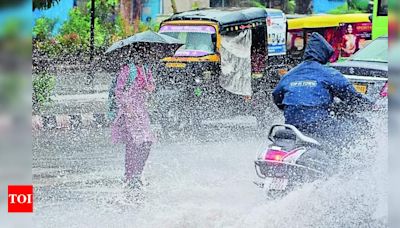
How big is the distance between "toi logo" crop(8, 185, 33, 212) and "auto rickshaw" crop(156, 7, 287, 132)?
5.58 m

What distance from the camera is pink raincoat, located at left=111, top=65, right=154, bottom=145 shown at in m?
5.74

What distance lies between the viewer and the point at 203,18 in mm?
11562

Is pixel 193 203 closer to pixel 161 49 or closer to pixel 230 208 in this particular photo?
pixel 230 208

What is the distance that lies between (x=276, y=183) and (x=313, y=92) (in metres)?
0.57

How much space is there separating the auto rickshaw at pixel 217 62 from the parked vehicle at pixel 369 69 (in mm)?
2303

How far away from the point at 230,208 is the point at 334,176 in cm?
99

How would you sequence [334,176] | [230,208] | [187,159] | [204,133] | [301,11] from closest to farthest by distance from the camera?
1. [334,176]
2. [230,208]
3. [187,159]
4. [204,133]
5. [301,11]

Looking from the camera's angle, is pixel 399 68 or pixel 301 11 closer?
pixel 399 68

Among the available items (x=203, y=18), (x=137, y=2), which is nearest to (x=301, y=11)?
Answer: (x=137, y=2)

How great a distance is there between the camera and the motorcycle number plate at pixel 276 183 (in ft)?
15.1

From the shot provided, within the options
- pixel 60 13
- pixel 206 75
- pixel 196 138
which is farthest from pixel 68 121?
pixel 60 13

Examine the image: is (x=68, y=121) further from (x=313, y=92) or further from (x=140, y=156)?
(x=313, y=92)

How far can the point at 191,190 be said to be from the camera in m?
6.09

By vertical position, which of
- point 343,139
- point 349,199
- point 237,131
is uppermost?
point 343,139
